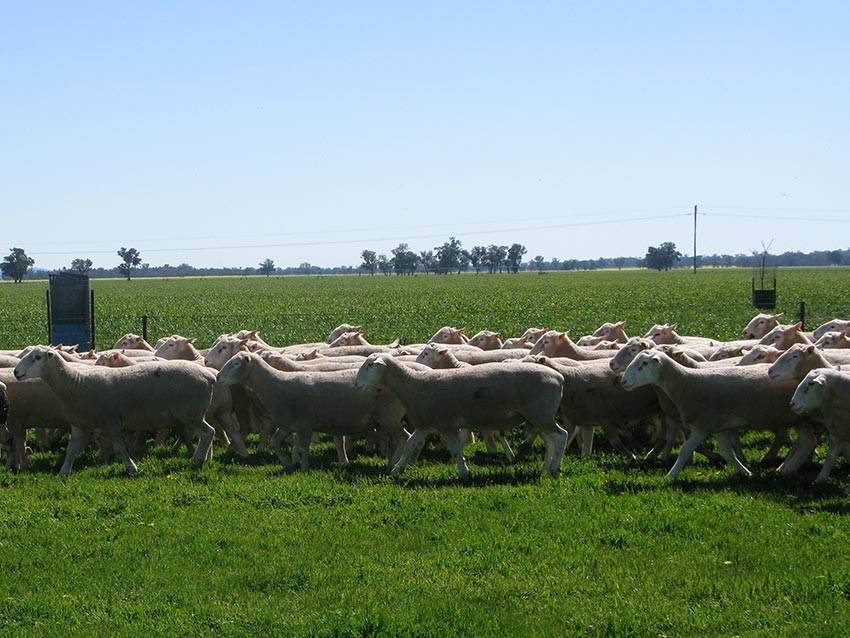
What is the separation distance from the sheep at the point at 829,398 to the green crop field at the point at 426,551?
0.61 meters

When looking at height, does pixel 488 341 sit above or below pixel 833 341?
below

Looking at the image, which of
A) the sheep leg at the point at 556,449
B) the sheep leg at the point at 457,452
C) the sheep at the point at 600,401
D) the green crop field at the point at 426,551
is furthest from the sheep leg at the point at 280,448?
the sheep at the point at 600,401

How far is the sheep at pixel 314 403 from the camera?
12102 millimetres

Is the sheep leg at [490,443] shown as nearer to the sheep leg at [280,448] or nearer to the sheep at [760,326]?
the sheep leg at [280,448]

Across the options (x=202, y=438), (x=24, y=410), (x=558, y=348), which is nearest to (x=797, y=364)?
(x=558, y=348)

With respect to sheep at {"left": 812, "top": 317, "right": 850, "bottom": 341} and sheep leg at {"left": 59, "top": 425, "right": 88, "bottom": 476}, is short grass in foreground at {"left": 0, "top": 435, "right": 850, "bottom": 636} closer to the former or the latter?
sheep leg at {"left": 59, "top": 425, "right": 88, "bottom": 476}

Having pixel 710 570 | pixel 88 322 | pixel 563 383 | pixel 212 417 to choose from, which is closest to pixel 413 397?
pixel 563 383

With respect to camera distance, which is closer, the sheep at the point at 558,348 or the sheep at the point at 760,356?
the sheep at the point at 760,356

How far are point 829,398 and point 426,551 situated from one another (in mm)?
4573

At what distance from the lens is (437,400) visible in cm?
1148

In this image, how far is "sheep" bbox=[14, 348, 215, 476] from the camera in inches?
475

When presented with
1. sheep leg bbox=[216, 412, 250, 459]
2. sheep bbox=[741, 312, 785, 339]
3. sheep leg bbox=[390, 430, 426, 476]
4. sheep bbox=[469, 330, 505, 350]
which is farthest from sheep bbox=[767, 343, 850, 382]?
sheep bbox=[741, 312, 785, 339]

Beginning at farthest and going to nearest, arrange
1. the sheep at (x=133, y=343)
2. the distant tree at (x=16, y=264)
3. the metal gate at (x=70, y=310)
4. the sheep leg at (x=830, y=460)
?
the distant tree at (x=16, y=264)
the metal gate at (x=70, y=310)
the sheep at (x=133, y=343)
the sheep leg at (x=830, y=460)

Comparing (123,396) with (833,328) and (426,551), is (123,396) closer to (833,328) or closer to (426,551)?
(426,551)
